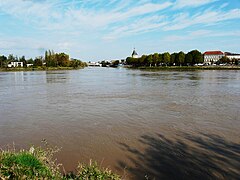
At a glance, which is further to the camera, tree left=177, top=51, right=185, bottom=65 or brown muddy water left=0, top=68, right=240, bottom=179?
tree left=177, top=51, right=185, bottom=65

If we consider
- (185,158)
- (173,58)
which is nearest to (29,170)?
(185,158)

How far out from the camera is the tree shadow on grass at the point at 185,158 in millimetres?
5654

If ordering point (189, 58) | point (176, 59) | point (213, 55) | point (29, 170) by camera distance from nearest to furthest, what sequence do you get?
point (29, 170) → point (189, 58) → point (176, 59) → point (213, 55)

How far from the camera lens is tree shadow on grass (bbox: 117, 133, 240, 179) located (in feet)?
18.5

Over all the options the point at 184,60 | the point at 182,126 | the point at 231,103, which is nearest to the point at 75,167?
the point at 182,126

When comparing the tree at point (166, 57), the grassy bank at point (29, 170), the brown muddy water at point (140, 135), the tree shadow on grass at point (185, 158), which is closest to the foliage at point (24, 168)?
the grassy bank at point (29, 170)

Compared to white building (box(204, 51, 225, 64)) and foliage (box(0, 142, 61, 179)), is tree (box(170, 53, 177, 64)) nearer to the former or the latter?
white building (box(204, 51, 225, 64))

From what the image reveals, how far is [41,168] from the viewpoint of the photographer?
412 centimetres

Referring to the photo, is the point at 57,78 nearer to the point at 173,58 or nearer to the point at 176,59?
the point at 176,59

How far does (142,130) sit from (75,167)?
3953 millimetres

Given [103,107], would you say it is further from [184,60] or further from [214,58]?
[214,58]

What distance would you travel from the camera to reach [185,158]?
655 cm

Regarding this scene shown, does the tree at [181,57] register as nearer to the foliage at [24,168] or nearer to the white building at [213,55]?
the white building at [213,55]

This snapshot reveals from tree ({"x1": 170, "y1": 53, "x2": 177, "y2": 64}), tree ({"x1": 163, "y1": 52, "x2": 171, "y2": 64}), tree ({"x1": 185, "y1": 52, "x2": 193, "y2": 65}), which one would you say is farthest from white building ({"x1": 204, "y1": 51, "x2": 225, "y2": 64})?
tree ({"x1": 163, "y1": 52, "x2": 171, "y2": 64})
